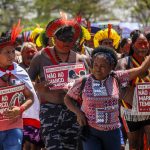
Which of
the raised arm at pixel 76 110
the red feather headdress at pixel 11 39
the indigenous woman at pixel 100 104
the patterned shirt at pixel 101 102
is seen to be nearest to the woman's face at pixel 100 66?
the indigenous woman at pixel 100 104

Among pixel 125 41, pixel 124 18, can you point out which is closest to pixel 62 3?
pixel 124 18

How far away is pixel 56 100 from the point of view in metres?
7.08

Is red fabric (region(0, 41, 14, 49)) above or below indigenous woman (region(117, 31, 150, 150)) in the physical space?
above

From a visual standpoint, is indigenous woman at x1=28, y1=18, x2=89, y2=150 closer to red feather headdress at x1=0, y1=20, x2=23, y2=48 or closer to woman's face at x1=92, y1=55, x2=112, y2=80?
red feather headdress at x1=0, y1=20, x2=23, y2=48

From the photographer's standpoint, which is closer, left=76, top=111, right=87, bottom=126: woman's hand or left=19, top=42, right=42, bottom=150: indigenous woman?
left=76, top=111, right=87, bottom=126: woman's hand

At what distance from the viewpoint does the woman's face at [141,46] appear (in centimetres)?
758

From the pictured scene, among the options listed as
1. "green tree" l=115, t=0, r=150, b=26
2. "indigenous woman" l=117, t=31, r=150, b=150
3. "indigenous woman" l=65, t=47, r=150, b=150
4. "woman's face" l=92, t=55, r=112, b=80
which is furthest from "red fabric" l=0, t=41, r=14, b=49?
"green tree" l=115, t=0, r=150, b=26

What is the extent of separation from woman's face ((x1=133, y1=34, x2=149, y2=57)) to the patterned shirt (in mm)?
1235

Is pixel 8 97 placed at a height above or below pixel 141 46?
below

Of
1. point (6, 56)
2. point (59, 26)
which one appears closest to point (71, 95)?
point (6, 56)

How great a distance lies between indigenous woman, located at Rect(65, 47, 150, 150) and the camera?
6320mm

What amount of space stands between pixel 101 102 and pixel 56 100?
3.06 feet

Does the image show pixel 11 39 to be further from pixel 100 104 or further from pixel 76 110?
pixel 100 104

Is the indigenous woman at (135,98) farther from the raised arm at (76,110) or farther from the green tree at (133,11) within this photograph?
the green tree at (133,11)
